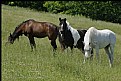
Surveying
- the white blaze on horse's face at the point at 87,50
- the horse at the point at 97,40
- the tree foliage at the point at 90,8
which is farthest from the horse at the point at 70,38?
the tree foliage at the point at 90,8

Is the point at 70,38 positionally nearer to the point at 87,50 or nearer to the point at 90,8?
the point at 87,50

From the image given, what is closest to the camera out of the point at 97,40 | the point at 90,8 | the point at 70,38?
the point at 97,40

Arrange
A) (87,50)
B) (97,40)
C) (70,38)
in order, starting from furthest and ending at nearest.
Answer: (70,38) < (97,40) < (87,50)

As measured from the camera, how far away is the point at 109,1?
169 feet

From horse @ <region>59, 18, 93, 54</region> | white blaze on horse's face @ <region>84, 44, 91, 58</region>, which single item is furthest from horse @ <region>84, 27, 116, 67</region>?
horse @ <region>59, 18, 93, 54</region>

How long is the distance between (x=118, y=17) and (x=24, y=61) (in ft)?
148

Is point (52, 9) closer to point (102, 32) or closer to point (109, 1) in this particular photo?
point (109, 1)

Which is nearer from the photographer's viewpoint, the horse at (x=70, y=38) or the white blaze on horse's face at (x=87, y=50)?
the white blaze on horse's face at (x=87, y=50)

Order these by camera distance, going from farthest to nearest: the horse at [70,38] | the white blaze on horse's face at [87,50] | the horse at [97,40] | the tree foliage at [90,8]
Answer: the tree foliage at [90,8] < the horse at [70,38] < the horse at [97,40] < the white blaze on horse's face at [87,50]

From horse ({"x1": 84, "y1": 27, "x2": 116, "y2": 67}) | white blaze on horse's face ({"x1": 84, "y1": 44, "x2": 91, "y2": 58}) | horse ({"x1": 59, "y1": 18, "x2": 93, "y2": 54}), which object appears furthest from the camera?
horse ({"x1": 59, "y1": 18, "x2": 93, "y2": 54})

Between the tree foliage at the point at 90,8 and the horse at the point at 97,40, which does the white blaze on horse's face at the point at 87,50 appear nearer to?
the horse at the point at 97,40

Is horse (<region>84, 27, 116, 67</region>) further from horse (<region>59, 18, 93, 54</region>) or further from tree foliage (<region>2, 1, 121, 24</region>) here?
tree foliage (<region>2, 1, 121, 24</region>)

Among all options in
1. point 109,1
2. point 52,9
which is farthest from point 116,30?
point 52,9


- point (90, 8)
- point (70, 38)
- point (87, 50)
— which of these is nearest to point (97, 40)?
point (87, 50)
